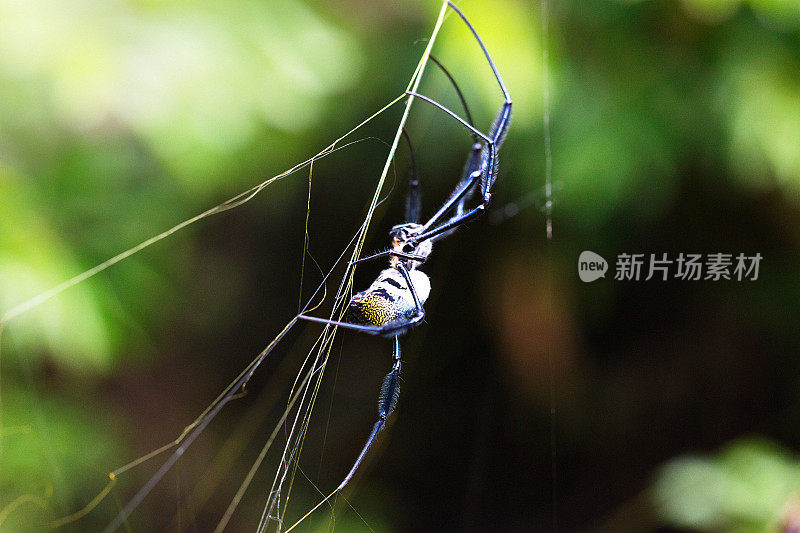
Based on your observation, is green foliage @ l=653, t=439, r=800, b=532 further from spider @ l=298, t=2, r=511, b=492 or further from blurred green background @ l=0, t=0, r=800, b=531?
spider @ l=298, t=2, r=511, b=492

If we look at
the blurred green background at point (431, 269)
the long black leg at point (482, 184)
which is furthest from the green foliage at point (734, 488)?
the long black leg at point (482, 184)

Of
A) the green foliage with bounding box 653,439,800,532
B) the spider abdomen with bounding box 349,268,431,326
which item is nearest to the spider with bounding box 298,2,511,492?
the spider abdomen with bounding box 349,268,431,326

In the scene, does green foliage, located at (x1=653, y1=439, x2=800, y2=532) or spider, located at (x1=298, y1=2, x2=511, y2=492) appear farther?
green foliage, located at (x1=653, y1=439, x2=800, y2=532)

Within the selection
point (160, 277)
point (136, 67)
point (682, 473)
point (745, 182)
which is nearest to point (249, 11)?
point (136, 67)

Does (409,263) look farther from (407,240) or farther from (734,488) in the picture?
(734,488)

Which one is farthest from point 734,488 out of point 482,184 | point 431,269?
point 482,184

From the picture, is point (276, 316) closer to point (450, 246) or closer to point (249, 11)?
point (450, 246)
